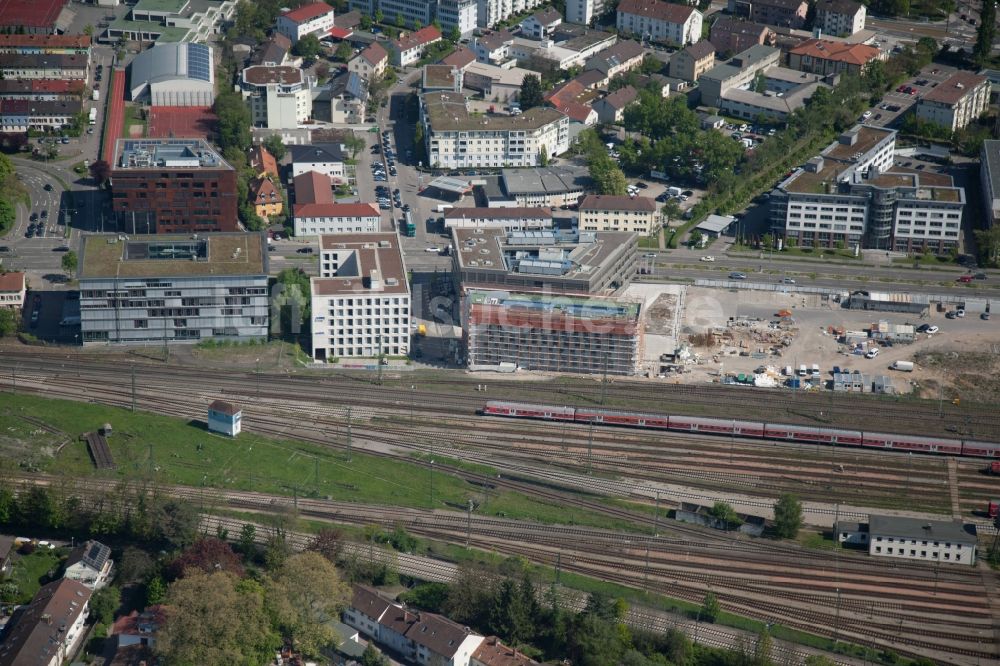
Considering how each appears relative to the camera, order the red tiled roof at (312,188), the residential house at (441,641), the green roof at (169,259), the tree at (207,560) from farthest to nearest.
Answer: the red tiled roof at (312,188) → the green roof at (169,259) → the tree at (207,560) → the residential house at (441,641)

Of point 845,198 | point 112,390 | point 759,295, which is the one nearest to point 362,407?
point 112,390

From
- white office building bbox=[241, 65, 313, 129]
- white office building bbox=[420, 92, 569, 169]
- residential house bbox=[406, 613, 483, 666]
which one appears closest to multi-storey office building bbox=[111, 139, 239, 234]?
white office building bbox=[241, 65, 313, 129]

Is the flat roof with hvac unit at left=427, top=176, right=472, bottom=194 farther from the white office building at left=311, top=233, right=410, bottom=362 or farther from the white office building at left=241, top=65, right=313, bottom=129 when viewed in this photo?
the white office building at left=311, top=233, right=410, bottom=362

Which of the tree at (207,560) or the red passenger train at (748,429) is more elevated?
the tree at (207,560)

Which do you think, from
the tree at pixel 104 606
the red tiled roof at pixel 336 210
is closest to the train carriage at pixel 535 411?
the red tiled roof at pixel 336 210

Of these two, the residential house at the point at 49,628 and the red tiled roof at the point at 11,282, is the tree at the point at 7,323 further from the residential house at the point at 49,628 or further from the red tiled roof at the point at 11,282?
the residential house at the point at 49,628

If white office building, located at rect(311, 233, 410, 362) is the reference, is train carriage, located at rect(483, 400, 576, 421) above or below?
below

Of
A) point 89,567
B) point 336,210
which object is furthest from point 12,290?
point 89,567
